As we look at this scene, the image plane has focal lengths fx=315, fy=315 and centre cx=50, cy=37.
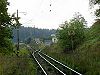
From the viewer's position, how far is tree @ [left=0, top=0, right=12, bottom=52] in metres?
39.9

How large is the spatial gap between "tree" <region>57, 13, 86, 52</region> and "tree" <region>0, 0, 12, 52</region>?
31.5ft

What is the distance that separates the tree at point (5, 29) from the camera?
39938mm

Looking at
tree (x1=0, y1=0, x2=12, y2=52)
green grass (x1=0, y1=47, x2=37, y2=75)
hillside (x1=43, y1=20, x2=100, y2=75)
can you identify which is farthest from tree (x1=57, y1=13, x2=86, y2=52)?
green grass (x1=0, y1=47, x2=37, y2=75)

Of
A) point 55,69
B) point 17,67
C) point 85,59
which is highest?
point 85,59

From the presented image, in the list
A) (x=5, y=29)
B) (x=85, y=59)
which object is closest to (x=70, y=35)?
(x=5, y=29)

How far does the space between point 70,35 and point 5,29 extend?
1147cm

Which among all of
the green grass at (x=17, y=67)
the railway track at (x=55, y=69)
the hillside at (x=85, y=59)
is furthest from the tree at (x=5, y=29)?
the railway track at (x=55, y=69)

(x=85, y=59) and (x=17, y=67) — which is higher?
(x=85, y=59)

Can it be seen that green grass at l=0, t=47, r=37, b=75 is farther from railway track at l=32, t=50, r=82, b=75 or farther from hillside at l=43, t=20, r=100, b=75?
hillside at l=43, t=20, r=100, b=75

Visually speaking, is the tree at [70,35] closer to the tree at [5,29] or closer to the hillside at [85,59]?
the hillside at [85,59]

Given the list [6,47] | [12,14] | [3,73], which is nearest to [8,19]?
[12,14]

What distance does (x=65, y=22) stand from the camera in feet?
166

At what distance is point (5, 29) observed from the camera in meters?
40.8

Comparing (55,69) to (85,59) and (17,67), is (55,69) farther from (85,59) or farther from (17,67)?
(85,59)
